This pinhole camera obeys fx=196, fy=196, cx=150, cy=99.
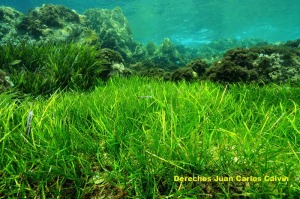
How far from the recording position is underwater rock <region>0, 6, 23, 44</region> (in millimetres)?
13491

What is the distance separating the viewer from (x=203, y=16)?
2036 inches

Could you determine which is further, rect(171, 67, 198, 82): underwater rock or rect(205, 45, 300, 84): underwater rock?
rect(171, 67, 198, 82): underwater rock

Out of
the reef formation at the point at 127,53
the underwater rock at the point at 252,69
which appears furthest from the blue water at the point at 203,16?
the underwater rock at the point at 252,69

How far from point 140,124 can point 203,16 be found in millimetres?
55914

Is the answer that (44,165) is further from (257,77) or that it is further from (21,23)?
(21,23)

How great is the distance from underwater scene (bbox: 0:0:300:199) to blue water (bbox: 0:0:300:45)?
36.8m

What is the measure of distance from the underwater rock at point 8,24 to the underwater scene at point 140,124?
129 millimetres

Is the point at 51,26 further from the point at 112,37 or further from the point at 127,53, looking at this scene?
the point at 127,53

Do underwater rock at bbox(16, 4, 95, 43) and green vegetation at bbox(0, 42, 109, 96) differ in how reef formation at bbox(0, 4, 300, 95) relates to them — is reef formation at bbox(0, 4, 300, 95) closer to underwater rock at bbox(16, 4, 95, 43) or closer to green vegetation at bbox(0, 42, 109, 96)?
underwater rock at bbox(16, 4, 95, 43)

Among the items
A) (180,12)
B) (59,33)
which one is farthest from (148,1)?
(59,33)

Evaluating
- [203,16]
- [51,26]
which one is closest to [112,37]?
[51,26]

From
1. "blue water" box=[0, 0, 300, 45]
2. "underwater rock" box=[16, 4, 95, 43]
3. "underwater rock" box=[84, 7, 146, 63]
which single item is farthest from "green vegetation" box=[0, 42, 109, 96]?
"blue water" box=[0, 0, 300, 45]

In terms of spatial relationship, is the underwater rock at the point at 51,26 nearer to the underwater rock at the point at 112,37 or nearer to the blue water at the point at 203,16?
the underwater rock at the point at 112,37

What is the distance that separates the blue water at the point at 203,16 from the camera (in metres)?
45.6
